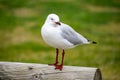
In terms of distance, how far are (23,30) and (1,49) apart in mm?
1619

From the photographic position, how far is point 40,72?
4668 mm

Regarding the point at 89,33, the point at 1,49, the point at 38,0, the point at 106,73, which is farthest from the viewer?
the point at 38,0

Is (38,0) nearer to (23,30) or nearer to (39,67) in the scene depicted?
(23,30)

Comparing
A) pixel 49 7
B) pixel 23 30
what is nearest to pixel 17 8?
pixel 49 7

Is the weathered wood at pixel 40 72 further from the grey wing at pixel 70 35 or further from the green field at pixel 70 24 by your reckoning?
the green field at pixel 70 24

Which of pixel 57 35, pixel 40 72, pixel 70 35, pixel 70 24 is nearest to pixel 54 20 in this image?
pixel 57 35

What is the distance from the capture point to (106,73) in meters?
9.35

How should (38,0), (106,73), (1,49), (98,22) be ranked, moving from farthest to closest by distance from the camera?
(38,0)
(98,22)
(1,49)
(106,73)

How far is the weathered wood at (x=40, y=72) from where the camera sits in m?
4.54

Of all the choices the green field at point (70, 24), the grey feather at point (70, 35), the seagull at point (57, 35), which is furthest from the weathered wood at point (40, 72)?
the green field at point (70, 24)

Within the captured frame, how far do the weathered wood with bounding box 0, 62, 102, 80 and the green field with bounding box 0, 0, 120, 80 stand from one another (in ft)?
14.1

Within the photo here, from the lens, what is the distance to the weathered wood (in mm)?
4535

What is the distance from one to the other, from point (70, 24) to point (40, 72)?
370 inches

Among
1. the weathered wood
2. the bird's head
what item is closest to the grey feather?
the bird's head
